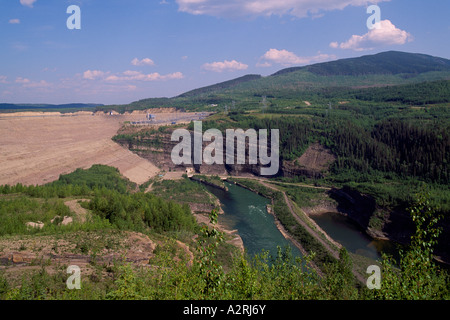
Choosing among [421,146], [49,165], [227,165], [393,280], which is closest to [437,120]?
[421,146]

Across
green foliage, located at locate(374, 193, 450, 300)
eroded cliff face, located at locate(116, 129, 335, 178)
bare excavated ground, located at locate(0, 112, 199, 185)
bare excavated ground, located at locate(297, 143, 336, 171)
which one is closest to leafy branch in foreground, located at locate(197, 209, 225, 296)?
green foliage, located at locate(374, 193, 450, 300)

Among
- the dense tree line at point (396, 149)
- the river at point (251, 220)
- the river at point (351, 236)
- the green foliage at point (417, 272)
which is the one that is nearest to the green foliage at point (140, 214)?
the river at point (251, 220)

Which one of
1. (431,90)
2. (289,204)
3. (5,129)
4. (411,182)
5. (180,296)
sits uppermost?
(431,90)

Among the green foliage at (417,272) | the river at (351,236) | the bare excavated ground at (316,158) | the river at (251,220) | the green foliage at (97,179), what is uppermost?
the green foliage at (417,272)

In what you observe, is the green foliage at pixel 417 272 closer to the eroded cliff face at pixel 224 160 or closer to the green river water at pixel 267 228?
the green river water at pixel 267 228
